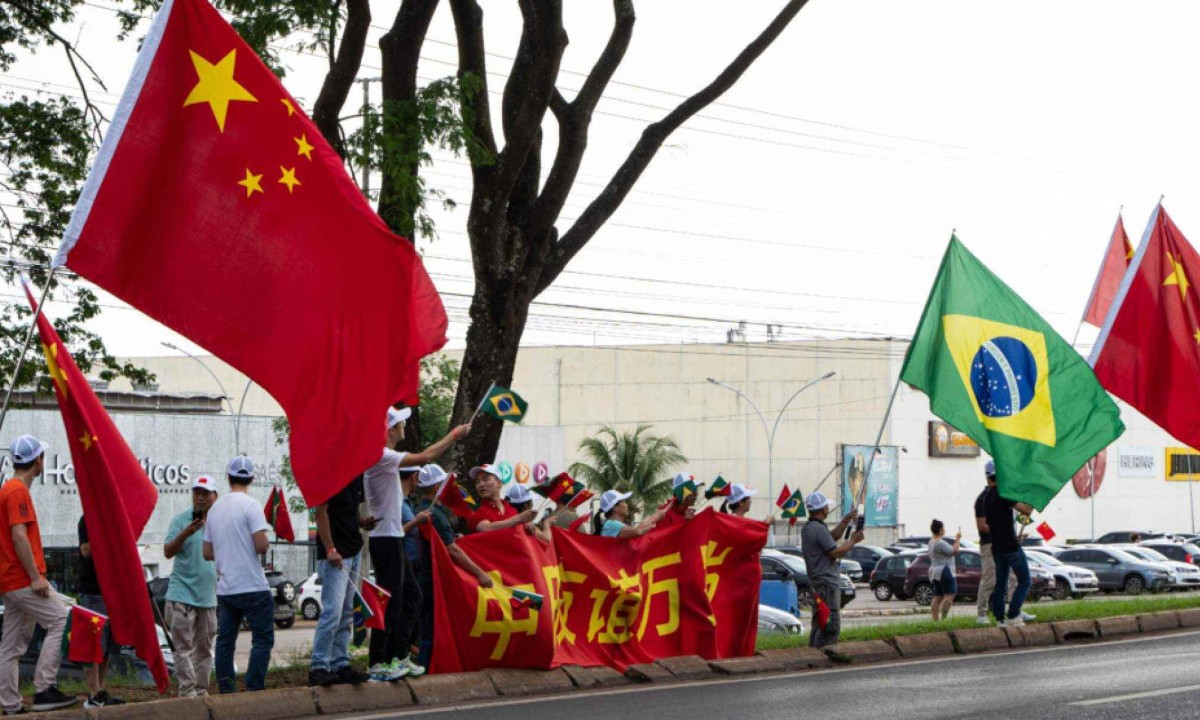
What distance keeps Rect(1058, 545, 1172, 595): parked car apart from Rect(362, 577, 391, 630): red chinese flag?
3766 centimetres

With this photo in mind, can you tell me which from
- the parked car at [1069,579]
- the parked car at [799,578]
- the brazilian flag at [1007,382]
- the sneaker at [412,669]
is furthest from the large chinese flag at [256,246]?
the parked car at [1069,579]

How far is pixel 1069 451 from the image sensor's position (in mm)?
14156

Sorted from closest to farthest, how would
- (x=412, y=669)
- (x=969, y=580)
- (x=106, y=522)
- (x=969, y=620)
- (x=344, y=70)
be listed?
(x=106, y=522), (x=412, y=669), (x=344, y=70), (x=969, y=620), (x=969, y=580)

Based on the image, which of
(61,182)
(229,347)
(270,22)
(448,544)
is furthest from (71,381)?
(61,182)

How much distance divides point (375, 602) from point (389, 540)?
0.53 metres

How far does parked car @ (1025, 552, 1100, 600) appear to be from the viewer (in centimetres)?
4331

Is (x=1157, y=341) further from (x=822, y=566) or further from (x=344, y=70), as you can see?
(x=344, y=70)

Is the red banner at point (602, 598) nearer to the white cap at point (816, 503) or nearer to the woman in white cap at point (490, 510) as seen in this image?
the woman in white cap at point (490, 510)

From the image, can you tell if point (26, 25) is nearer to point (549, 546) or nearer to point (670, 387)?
point (549, 546)

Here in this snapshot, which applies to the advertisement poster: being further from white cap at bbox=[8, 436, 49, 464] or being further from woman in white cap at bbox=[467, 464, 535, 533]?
white cap at bbox=[8, 436, 49, 464]

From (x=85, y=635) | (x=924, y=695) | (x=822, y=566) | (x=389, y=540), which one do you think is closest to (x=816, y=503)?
(x=822, y=566)

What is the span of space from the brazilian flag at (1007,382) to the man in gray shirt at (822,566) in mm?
1338

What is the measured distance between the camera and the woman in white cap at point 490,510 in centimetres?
1177

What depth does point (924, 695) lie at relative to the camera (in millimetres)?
11086
